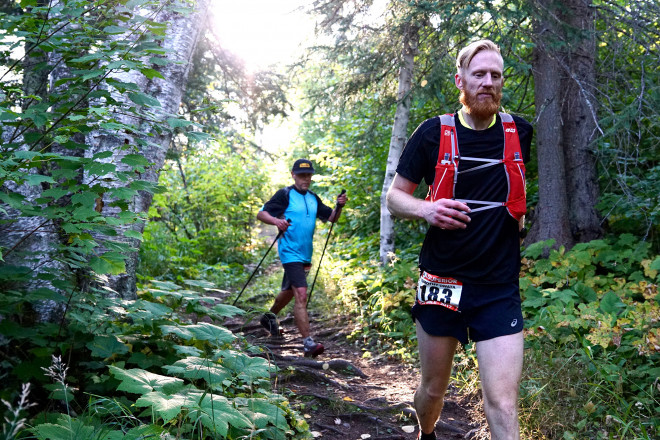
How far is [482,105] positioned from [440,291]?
3.59ft

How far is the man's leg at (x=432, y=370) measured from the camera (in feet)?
9.95

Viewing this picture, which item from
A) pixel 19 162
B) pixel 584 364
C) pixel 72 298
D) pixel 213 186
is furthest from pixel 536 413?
pixel 213 186

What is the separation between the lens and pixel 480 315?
2.88m

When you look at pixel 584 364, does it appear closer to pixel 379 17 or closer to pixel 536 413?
pixel 536 413

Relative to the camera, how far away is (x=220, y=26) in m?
9.20

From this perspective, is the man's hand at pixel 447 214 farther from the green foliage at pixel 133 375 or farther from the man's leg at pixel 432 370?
the green foliage at pixel 133 375

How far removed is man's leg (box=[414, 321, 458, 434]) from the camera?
Answer: 303 centimetres

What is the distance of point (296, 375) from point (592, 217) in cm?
476

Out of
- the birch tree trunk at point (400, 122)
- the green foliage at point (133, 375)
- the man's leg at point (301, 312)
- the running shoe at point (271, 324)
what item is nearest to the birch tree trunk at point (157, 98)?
the green foliage at point (133, 375)

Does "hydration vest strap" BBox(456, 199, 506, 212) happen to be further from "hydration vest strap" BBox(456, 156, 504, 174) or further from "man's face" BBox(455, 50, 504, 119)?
"man's face" BBox(455, 50, 504, 119)

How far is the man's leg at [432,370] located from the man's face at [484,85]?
52.3 inches

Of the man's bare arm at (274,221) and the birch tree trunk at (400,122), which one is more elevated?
the birch tree trunk at (400,122)

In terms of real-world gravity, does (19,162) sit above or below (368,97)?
below

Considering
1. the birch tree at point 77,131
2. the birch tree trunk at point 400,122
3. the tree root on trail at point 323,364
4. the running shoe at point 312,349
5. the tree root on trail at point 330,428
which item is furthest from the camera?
the birch tree trunk at point 400,122
